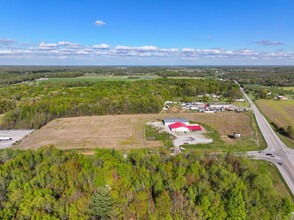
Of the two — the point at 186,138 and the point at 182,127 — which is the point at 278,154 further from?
the point at 182,127

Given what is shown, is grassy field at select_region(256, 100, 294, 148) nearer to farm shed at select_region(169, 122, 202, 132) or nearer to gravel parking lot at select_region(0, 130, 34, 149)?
farm shed at select_region(169, 122, 202, 132)

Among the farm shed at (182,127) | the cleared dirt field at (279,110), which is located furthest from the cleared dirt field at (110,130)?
the cleared dirt field at (279,110)

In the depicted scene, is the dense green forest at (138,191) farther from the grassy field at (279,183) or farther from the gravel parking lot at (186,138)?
the gravel parking lot at (186,138)

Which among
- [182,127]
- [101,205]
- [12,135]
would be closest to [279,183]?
[101,205]

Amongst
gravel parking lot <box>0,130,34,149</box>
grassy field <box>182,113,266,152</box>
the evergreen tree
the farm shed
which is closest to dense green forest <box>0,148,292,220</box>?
the evergreen tree

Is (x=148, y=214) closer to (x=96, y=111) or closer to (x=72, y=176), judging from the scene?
(x=72, y=176)

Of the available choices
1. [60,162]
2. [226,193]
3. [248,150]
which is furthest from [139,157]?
[248,150]
